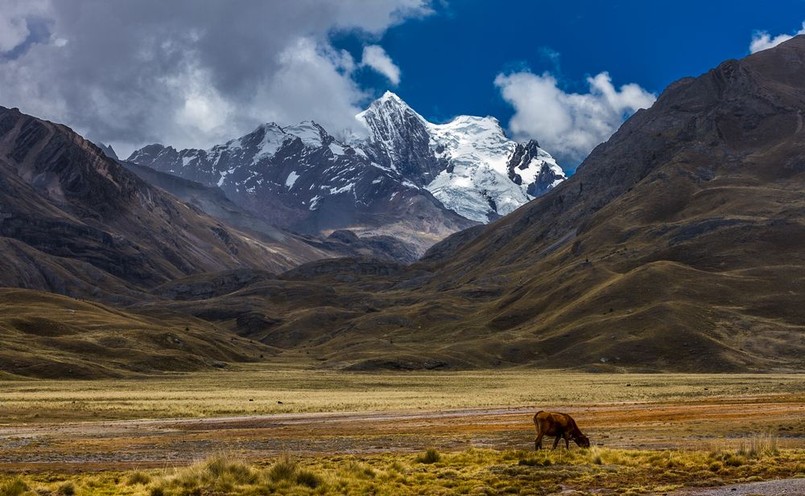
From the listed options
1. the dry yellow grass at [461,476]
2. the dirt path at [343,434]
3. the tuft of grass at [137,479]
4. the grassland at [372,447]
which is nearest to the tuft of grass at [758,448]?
the grassland at [372,447]

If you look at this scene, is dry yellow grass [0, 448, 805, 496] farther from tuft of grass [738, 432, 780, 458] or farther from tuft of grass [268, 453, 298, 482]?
tuft of grass [738, 432, 780, 458]

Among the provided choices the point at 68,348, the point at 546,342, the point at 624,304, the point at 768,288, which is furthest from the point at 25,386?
the point at 768,288

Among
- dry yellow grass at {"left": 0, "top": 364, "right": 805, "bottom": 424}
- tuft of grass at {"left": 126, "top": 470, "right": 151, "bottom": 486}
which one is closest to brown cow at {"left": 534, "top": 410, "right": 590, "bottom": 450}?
tuft of grass at {"left": 126, "top": 470, "right": 151, "bottom": 486}

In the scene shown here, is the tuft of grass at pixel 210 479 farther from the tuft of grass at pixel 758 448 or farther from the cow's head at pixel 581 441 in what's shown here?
the tuft of grass at pixel 758 448

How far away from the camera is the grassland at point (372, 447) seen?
78.1 ft

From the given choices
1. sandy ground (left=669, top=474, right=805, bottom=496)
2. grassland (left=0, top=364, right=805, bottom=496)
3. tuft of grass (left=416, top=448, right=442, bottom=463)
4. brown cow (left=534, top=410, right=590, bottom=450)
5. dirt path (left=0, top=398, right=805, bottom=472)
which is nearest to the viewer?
sandy ground (left=669, top=474, right=805, bottom=496)

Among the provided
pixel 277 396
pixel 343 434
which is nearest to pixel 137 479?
pixel 343 434

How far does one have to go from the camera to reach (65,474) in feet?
94.1

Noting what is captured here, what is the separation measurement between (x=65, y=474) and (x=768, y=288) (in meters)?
200

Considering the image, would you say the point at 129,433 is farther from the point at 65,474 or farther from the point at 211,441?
the point at 65,474

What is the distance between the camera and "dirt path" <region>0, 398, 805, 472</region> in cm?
3453

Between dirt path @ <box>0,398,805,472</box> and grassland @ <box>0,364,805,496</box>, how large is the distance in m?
0.11

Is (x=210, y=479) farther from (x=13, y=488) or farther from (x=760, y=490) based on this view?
(x=760, y=490)

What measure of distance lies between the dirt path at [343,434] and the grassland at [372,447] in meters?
0.11
